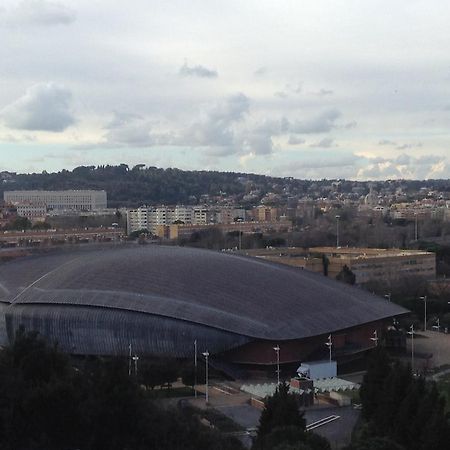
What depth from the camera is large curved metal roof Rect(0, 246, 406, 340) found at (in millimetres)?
36688

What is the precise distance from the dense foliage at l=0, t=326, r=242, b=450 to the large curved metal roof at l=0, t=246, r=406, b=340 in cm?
1826

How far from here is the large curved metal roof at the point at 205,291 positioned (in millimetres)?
36688

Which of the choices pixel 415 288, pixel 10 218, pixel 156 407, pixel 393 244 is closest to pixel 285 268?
pixel 415 288

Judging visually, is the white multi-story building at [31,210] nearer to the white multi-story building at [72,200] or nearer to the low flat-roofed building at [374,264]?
the white multi-story building at [72,200]

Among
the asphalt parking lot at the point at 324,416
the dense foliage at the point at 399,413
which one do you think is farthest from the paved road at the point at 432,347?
the dense foliage at the point at 399,413

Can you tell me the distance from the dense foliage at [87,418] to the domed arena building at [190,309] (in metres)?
18.3

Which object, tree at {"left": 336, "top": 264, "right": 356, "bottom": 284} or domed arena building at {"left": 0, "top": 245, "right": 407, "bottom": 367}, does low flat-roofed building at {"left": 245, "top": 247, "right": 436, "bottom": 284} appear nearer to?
tree at {"left": 336, "top": 264, "right": 356, "bottom": 284}

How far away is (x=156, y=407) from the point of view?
1791 cm

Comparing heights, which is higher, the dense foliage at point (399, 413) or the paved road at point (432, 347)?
the dense foliage at point (399, 413)

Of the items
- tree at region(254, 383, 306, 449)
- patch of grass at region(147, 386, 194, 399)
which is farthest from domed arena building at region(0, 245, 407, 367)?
tree at region(254, 383, 306, 449)

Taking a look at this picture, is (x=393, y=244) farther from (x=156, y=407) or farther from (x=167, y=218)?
(x=156, y=407)

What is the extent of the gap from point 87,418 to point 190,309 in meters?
20.3

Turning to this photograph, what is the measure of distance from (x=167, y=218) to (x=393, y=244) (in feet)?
159

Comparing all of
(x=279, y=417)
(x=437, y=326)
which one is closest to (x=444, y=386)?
(x=279, y=417)
